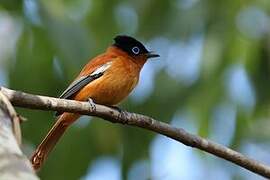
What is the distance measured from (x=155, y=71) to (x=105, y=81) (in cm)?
68

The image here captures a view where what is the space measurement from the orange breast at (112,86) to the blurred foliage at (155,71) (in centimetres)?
16

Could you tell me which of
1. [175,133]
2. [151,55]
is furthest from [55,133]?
[175,133]

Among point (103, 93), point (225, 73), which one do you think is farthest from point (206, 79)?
point (103, 93)

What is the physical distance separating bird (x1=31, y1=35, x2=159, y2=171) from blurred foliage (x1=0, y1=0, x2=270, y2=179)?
10cm

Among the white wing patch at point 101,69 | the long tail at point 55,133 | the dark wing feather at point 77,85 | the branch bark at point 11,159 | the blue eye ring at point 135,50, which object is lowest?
the branch bark at point 11,159

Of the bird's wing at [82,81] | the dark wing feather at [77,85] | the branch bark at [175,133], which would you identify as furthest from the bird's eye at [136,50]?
the branch bark at [175,133]

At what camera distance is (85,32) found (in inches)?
139

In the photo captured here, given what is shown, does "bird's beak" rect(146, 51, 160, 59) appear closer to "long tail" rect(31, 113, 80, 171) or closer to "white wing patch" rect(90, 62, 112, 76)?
"white wing patch" rect(90, 62, 112, 76)

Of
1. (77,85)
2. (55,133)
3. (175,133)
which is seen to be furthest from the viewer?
(77,85)

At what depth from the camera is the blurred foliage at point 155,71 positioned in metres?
3.54

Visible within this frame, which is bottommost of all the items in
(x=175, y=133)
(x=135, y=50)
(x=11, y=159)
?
(x=11, y=159)

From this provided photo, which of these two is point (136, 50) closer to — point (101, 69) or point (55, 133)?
point (101, 69)

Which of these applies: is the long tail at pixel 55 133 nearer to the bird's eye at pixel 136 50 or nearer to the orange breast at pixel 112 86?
the orange breast at pixel 112 86

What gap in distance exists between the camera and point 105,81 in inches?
146
